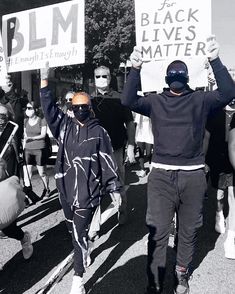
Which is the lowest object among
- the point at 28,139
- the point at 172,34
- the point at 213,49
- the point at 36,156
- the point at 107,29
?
the point at 36,156

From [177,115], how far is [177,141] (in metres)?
0.20

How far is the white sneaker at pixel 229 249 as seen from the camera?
14.6 ft

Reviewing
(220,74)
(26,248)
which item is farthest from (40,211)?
(220,74)

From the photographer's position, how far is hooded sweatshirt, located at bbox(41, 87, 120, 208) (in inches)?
142

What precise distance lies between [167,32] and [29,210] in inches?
133

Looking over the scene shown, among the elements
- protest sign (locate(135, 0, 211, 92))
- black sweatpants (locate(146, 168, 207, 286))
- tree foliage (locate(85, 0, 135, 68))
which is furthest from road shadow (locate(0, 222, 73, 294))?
tree foliage (locate(85, 0, 135, 68))

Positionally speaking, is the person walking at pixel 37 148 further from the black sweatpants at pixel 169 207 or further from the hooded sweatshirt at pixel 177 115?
the hooded sweatshirt at pixel 177 115

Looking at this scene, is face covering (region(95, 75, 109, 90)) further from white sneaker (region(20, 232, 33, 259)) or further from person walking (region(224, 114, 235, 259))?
white sneaker (region(20, 232, 33, 259))

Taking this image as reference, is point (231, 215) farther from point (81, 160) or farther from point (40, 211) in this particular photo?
point (40, 211)

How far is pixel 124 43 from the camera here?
85.4ft

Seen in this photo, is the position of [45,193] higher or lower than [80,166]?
lower

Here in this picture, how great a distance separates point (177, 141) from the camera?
3.36 metres

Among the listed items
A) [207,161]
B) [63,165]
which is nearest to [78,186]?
[63,165]

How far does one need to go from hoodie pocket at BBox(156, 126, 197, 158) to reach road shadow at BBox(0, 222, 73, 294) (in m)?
1.72
